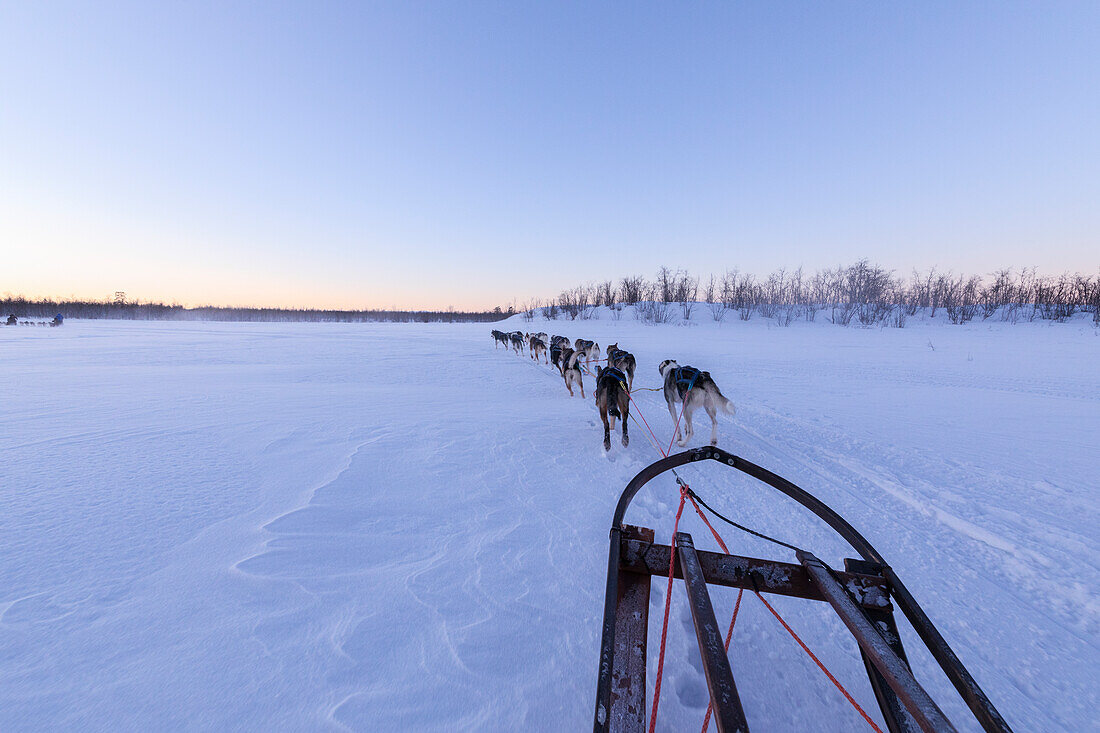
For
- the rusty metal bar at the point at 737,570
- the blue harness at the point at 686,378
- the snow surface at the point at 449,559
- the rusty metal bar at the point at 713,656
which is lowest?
the snow surface at the point at 449,559

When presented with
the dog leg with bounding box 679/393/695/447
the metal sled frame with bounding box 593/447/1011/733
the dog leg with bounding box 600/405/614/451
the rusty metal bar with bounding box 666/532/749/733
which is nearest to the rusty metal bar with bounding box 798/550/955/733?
the metal sled frame with bounding box 593/447/1011/733

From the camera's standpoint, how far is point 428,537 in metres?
2.65

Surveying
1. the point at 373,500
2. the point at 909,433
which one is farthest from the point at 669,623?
the point at 909,433

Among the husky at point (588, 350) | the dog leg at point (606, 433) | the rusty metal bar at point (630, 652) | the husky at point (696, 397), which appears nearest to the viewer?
the rusty metal bar at point (630, 652)

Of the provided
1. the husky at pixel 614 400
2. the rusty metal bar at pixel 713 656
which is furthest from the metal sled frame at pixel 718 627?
the husky at pixel 614 400

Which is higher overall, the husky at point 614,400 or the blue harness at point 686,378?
the blue harness at point 686,378

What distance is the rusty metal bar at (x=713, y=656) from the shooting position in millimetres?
905

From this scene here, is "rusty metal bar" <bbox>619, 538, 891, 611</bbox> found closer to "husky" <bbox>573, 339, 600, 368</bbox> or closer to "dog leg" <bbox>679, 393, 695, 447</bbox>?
"dog leg" <bbox>679, 393, 695, 447</bbox>

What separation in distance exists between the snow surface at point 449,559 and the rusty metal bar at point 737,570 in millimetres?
506

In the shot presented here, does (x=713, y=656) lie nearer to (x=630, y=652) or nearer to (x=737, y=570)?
(x=630, y=652)

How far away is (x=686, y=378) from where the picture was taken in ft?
16.7

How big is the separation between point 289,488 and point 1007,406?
9825mm

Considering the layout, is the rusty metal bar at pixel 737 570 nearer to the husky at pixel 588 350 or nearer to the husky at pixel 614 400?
the husky at pixel 614 400

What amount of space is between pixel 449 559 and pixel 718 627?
159 centimetres
